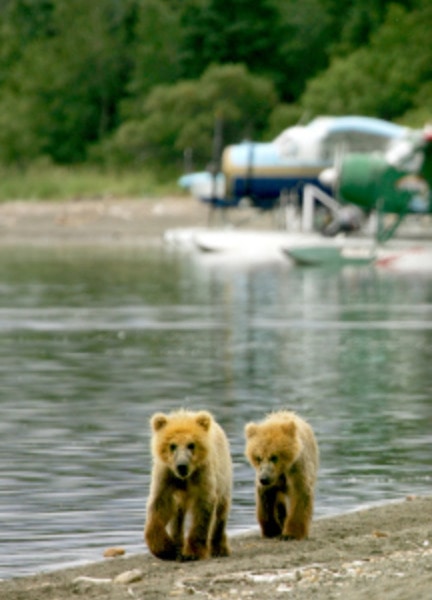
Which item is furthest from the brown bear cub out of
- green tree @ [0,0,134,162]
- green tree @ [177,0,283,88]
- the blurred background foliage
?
green tree @ [177,0,283,88]

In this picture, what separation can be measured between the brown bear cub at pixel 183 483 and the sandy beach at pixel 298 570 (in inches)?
3.5

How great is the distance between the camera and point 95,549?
7.14m

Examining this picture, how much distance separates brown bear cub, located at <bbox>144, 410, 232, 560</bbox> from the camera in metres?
6.36

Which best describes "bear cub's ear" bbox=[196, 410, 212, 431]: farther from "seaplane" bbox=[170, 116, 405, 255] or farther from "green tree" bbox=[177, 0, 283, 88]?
A: "green tree" bbox=[177, 0, 283, 88]

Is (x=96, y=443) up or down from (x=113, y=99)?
down

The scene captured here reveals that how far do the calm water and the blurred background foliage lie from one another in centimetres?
3614

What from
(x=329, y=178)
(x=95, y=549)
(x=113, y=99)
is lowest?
(x=95, y=549)

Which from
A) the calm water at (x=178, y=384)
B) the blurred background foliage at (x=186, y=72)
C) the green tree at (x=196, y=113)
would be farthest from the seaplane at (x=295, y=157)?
the green tree at (x=196, y=113)

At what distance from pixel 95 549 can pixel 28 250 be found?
3481 cm

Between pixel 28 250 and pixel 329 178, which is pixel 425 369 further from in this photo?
pixel 28 250

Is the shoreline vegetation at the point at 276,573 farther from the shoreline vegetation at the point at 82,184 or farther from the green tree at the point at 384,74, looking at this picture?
the green tree at the point at 384,74

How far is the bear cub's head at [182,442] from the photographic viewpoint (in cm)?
631

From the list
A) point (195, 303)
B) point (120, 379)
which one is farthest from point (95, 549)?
point (195, 303)

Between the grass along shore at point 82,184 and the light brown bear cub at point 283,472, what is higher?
the grass along shore at point 82,184
